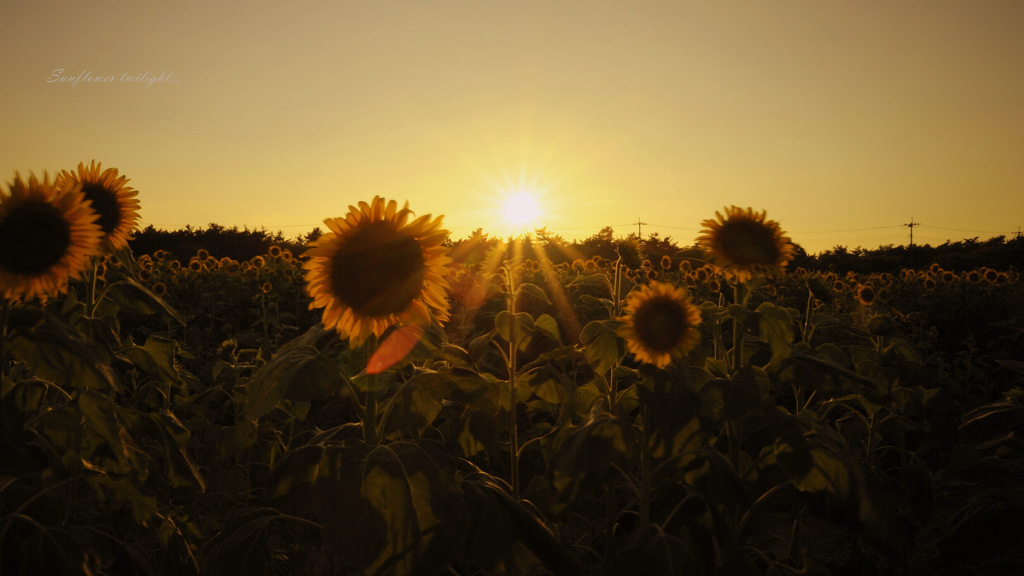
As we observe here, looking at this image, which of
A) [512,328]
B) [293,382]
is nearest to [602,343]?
[512,328]

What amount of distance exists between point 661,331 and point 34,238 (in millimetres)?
2000

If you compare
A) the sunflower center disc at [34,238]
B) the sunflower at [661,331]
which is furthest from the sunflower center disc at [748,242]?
the sunflower center disc at [34,238]

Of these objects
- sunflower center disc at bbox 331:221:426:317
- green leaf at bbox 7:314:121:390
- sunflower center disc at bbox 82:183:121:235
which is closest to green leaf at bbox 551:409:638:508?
sunflower center disc at bbox 331:221:426:317

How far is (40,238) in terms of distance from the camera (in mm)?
1783

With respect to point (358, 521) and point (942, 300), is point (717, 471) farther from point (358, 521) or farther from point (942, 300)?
point (942, 300)

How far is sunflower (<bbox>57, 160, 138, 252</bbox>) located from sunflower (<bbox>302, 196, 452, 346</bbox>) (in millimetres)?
1056

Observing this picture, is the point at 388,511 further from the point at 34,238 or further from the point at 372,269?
the point at 34,238

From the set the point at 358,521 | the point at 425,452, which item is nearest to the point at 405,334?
the point at 425,452

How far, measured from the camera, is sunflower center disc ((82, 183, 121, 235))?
8.38 ft

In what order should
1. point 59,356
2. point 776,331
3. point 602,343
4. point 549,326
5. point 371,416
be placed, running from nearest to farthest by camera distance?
point 59,356 → point 371,416 → point 776,331 → point 602,343 → point 549,326

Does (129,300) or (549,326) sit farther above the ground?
(129,300)

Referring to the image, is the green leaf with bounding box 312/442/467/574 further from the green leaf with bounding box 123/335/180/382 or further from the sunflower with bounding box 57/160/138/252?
the sunflower with bounding box 57/160/138/252

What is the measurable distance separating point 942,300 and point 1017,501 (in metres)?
8.10

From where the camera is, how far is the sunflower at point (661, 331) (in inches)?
89.7
